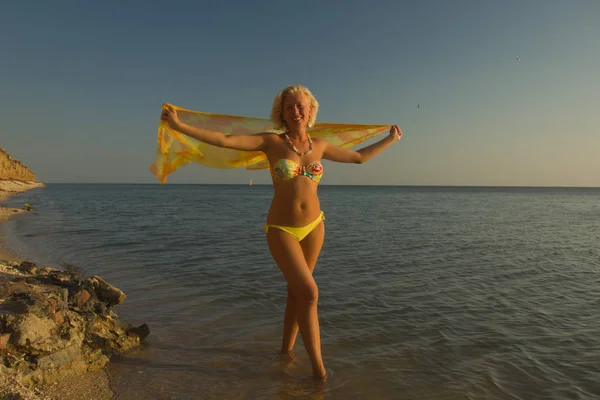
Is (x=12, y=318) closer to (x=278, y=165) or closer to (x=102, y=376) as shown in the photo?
(x=102, y=376)

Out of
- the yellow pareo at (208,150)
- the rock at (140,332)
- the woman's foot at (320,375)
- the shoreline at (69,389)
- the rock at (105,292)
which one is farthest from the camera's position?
the rock at (105,292)

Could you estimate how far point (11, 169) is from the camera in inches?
3297

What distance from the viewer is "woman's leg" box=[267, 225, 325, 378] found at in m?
3.94

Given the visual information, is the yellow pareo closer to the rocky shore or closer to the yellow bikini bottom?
the yellow bikini bottom

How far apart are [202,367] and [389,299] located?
423 cm

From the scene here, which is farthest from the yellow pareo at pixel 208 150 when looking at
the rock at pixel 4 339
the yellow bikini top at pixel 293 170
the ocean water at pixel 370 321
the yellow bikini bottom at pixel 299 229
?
the ocean water at pixel 370 321

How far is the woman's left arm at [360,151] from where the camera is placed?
14.8ft

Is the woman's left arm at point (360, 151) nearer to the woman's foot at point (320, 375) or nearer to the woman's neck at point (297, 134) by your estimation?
the woman's neck at point (297, 134)

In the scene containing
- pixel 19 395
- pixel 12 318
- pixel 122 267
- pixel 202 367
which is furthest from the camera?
pixel 122 267

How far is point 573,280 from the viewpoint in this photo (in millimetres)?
9547

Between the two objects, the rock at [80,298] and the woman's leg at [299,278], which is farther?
the rock at [80,298]

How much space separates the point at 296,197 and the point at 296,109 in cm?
92

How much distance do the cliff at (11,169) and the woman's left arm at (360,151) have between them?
82.7 meters

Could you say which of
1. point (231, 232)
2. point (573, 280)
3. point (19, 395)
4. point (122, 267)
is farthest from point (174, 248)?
point (573, 280)
